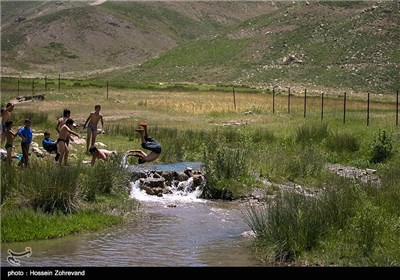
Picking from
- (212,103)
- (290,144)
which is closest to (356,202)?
(290,144)

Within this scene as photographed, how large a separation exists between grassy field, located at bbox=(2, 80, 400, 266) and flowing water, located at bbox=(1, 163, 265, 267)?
0.48m

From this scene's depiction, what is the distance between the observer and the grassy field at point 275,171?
14.0 metres

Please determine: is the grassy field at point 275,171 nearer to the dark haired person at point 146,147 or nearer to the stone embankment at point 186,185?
the stone embankment at point 186,185

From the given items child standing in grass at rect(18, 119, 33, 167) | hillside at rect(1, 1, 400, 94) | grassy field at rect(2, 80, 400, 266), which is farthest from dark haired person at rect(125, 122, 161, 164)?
hillside at rect(1, 1, 400, 94)

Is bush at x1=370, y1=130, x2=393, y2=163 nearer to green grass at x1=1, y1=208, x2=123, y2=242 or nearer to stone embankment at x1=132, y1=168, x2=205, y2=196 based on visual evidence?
stone embankment at x1=132, y1=168, x2=205, y2=196

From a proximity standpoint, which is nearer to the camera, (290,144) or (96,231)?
(96,231)

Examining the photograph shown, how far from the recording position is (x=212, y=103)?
55.2m

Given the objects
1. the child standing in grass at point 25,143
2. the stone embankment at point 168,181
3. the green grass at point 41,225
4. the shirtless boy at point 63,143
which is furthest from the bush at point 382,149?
the green grass at point 41,225

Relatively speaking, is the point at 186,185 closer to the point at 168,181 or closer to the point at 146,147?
the point at 168,181

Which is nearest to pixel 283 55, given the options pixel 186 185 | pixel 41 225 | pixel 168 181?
pixel 168 181

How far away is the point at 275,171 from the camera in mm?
24672

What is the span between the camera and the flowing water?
45.5 ft
